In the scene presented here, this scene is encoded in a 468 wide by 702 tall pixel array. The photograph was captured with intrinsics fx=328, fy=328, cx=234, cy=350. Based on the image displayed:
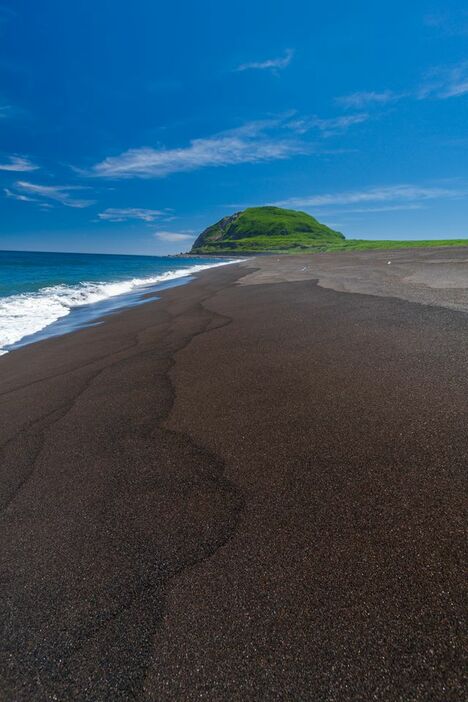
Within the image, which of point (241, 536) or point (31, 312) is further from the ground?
point (31, 312)

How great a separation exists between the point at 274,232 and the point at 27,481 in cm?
18962

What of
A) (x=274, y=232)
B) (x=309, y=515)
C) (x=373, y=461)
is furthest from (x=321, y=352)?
(x=274, y=232)

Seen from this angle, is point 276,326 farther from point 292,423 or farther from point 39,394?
point 39,394

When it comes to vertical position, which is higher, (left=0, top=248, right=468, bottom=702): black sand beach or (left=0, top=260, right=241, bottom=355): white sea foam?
(left=0, top=260, right=241, bottom=355): white sea foam

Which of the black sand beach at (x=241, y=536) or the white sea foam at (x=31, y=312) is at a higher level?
the white sea foam at (x=31, y=312)

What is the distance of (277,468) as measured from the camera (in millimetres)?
2939

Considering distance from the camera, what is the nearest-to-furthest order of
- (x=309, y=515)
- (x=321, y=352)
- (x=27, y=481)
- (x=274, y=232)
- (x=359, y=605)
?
(x=359, y=605) < (x=309, y=515) < (x=27, y=481) < (x=321, y=352) < (x=274, y=232)

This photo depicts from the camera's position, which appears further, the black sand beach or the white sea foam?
the white sea foam

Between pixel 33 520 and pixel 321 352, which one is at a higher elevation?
pixel 321 352

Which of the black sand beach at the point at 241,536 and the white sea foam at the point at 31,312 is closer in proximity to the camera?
the black sand beach at the point at 241,536

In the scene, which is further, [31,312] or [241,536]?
[31,312]

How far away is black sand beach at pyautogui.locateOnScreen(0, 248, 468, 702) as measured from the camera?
5.22 feet

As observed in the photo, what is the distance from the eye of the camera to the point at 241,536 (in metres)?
2.29

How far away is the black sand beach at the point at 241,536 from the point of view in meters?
1.59
